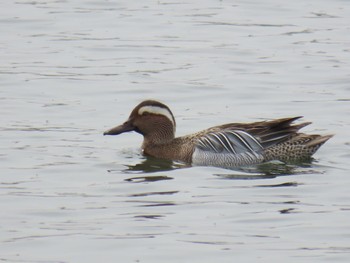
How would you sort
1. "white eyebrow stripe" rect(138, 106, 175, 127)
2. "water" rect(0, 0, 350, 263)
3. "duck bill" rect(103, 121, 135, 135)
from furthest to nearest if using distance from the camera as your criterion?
1. "white eyebrow stripe" rect(138, 106, 175, 127)
2. "duck bill" rect(103, 121, 135, 135)
3. "water" rect(0, 0, 350, 263)

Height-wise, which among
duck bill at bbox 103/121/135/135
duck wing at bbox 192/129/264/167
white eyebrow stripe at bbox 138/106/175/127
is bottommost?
duck wing at bbox 192/129/264/167

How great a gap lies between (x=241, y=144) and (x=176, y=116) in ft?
7.68

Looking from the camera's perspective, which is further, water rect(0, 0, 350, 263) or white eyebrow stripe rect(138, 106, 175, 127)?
white eyebrow stripe rect(138, 106, 175, 127)

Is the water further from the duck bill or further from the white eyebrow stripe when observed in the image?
the white eyebrow stripe

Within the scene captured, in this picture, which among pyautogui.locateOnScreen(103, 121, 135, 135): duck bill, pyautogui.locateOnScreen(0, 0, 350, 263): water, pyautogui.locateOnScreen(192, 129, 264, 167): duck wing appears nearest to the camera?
pyautogui.locateOnScreen(0, 0, 350, 263): water

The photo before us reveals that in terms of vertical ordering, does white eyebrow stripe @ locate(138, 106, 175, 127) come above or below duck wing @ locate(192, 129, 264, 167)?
above

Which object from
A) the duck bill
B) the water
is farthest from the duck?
the water

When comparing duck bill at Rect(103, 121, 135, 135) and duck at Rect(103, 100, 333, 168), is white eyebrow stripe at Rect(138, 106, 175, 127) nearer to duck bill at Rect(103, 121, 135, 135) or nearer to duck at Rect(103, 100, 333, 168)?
duck at Rect(103, 100, 333, 168)

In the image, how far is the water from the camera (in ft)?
36.8

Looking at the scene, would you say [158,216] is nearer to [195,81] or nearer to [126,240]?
[126,240]

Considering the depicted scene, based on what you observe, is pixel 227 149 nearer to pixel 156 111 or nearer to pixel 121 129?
pixel 156 111

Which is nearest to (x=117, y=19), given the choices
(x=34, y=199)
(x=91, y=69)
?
(x=91, y=69)

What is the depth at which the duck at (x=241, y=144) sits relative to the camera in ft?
48.5

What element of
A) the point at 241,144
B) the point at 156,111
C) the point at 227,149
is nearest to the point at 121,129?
the point at 156,111
